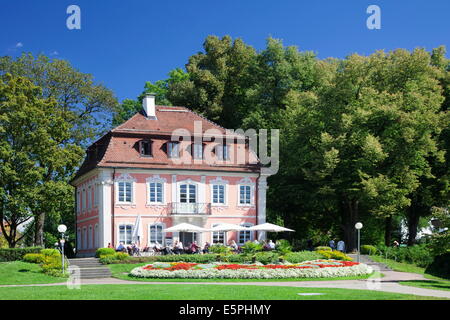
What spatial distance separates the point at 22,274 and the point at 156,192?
1418 cm

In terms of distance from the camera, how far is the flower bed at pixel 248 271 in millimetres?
29875

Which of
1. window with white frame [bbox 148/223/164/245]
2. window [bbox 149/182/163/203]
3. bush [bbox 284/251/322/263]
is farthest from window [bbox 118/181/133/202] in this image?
bush [bbox 284/251/322/263]

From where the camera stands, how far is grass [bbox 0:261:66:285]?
2992 centimetres

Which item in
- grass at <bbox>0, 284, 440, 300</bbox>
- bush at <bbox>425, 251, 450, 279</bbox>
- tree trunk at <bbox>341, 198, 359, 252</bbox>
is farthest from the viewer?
tree trunk at <bbox>341, 198, 359, 252</bbox>

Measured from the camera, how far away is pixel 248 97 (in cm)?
5297

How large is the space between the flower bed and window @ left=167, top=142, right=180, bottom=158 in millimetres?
14226

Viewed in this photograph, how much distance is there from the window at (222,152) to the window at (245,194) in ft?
7.96

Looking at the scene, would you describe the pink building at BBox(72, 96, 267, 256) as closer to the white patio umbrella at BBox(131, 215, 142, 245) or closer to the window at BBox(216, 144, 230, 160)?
the window at BBox(216, 144, 230, 160)

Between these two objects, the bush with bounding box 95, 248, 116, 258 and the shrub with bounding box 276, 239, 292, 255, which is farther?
the bush with bounding box 95, 248, 116, 258

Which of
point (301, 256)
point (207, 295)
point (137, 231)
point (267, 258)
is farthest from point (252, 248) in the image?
point (207, 295)

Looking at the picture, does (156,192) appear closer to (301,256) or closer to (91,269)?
(91,269)

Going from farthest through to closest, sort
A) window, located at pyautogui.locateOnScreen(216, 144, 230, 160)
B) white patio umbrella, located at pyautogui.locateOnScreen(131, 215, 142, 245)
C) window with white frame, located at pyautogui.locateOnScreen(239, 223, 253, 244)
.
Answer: window, located at pyautogui.locateOnScreen(216, 144, 230, 160), window with white frame, located at pyautogui.locateOnScreen(239, 223, 253, 244), white patio umbrella, located at pyautogui.locateOnScreen(131, 215, 142, 245)
